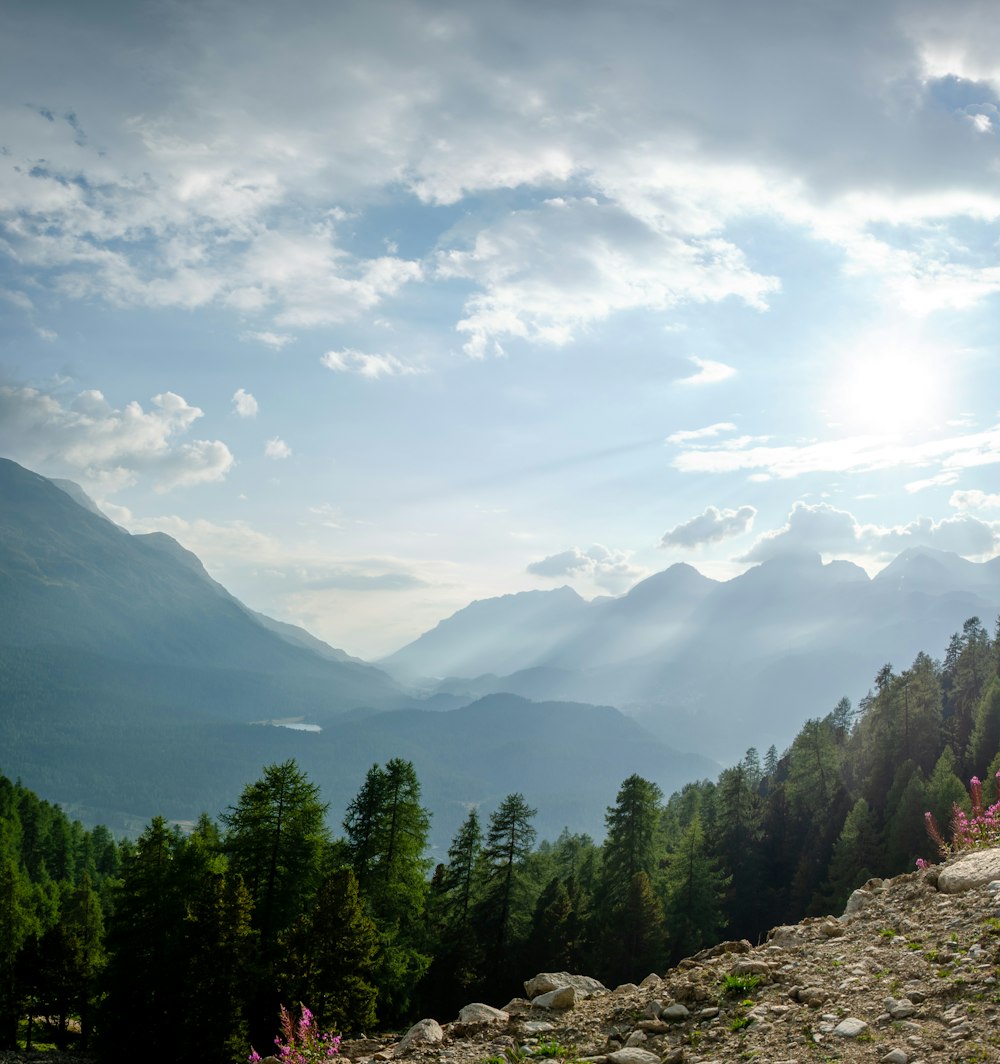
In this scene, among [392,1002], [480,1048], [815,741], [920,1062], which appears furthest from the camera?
[815,741]

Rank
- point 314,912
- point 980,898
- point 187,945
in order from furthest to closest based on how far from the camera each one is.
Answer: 1. point 187,945
2. point 314,912
3. point 980,898

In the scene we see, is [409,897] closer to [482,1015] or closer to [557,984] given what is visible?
[557,984]

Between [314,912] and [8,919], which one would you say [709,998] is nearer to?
[314,912]

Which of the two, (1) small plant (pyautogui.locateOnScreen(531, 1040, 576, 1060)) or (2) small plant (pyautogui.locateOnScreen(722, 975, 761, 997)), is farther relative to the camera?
(2) small plant (pyautogui.locateOnScreen(722, 975, 761, 997))

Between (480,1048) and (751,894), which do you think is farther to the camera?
(751,894)

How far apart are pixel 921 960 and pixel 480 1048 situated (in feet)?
18.3

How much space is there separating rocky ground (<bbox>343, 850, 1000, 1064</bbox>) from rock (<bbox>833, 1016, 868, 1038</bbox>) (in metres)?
0.02

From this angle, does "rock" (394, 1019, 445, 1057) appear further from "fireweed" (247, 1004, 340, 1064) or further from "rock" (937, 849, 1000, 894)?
"rock" (937, 849, 1000, 894)

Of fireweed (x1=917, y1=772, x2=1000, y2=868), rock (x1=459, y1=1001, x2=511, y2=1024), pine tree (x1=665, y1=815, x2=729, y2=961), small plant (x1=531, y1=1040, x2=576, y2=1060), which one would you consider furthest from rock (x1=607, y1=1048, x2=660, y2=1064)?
pine tree (x1=665, y1=815, x2=729, y2=961)

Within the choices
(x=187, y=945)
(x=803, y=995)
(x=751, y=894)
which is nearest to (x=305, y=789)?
(x=187, y=945)

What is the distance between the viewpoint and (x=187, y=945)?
23.6 meters

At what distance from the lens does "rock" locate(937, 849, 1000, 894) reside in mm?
Result: 10766

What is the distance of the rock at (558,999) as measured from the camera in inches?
407

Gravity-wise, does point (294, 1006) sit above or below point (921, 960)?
below
